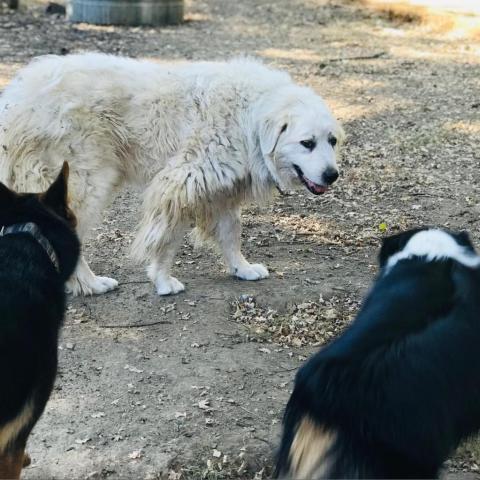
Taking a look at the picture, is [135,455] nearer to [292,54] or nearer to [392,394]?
[392,394]

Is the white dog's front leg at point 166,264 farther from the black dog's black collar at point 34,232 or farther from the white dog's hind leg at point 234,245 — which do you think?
the black dog's black collar at point 34,232

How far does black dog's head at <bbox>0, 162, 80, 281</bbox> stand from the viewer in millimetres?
3256

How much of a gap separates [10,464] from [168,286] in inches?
87.9

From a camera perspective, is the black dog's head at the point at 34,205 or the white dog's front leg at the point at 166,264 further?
the white dog's front leg at the point at 166,264

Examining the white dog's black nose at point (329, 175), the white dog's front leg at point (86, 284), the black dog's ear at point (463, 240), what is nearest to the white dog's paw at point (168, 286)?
the white dog's front leg at point (86, 284)

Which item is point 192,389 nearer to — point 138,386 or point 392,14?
point 138,386

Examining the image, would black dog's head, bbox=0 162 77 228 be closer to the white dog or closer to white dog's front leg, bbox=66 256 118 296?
the white dog

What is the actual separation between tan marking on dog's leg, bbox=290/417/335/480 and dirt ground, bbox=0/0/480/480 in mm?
1059

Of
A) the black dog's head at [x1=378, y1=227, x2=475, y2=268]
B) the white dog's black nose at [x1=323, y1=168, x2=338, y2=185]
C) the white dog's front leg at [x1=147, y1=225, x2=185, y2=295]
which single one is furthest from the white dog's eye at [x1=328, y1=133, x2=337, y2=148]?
the black dog's head at [x1=378, y1=227, x2=475, y2=268]

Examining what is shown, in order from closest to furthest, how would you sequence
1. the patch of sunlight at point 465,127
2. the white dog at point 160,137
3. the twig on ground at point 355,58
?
the white dog at point 160,137 < the patch of sunlight at point 465,127 < the twig on ground at point 355,58

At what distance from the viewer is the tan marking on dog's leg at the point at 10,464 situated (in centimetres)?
295

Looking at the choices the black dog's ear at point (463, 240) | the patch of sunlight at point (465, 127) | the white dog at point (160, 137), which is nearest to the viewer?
the black dog's ear at point (463, 240)

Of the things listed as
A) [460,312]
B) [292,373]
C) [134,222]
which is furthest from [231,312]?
[460,312]

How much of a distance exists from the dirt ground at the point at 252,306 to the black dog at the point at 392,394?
3.76ft
